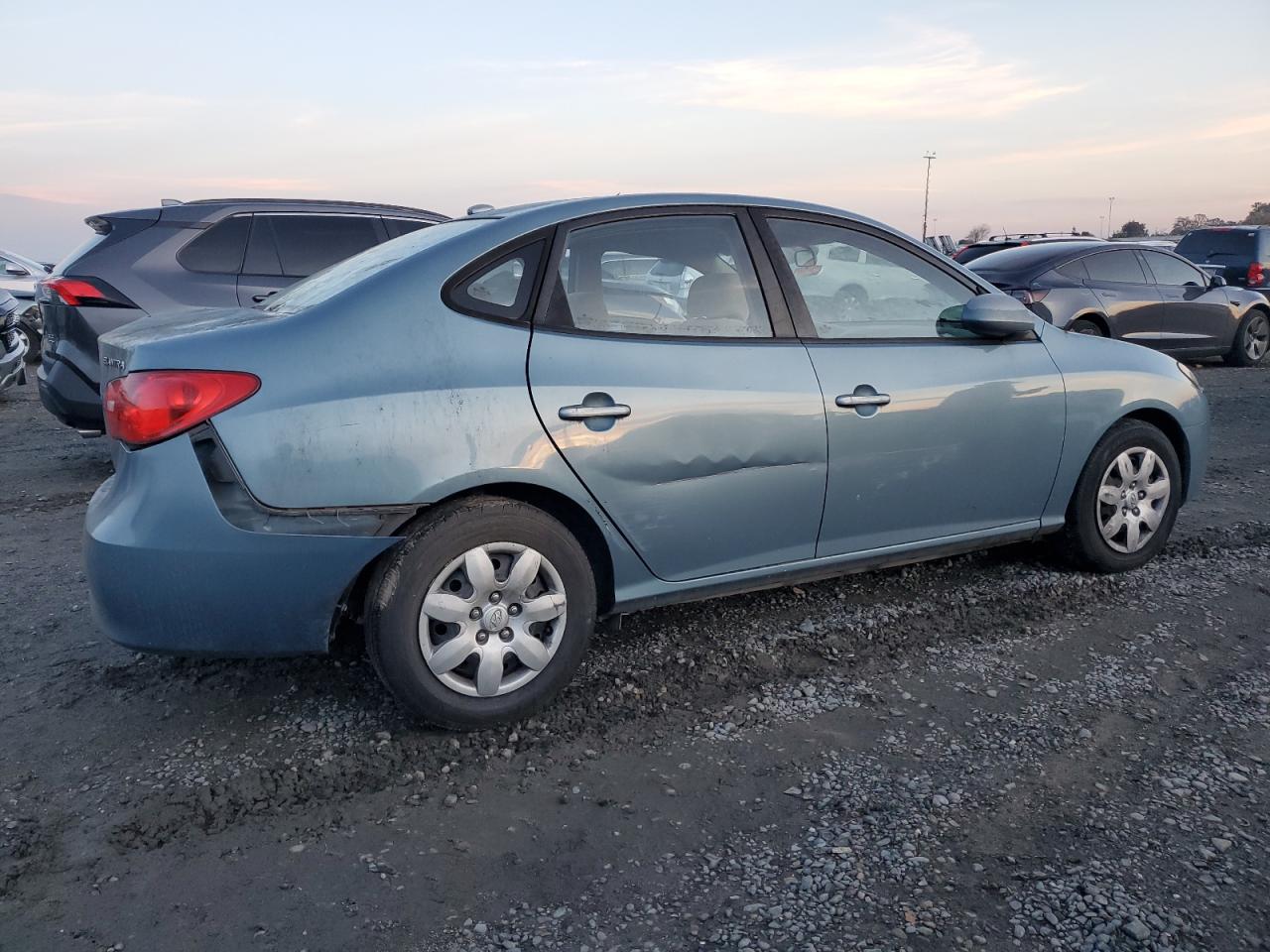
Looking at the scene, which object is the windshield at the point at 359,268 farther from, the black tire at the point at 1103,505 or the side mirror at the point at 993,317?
the black tire at the point at 1103,505

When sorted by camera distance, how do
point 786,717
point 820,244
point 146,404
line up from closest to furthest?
point 146,404, point 786,717, point 820,244

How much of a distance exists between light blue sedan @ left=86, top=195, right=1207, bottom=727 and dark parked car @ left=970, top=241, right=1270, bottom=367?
255 inches

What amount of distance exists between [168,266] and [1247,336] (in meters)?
12.4

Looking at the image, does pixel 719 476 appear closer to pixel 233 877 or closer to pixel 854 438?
pixel 854 438

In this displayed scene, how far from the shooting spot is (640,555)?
11.4 feet

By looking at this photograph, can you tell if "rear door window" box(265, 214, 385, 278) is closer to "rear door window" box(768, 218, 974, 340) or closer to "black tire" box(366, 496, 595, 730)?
"rear door window" box(768, 218, 974, 340)

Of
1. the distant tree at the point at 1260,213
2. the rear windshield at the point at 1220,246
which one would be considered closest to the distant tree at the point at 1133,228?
the distant tree at the point at 1260,213

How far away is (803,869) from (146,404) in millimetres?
2176

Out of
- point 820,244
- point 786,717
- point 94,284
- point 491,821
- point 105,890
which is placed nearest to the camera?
point 105,890

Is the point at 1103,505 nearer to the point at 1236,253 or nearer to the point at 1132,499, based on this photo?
the point at 1132,499

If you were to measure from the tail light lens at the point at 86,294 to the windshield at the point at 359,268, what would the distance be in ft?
10.4

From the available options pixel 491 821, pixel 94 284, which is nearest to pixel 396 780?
pixel 491 821

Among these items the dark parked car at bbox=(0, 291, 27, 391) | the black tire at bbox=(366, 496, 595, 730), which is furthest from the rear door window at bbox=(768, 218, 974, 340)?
the dark parked car at bbox=(0, 291, 27, 391)

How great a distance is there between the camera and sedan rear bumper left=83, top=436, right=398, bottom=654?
295cm
